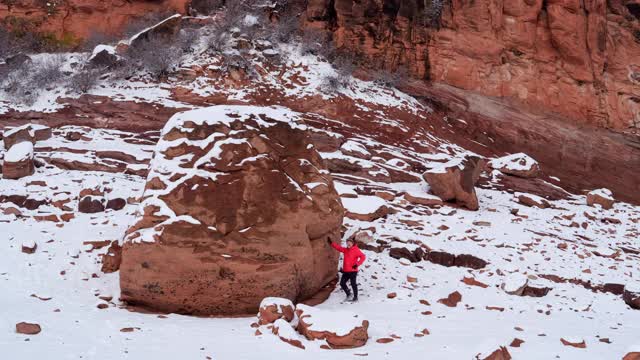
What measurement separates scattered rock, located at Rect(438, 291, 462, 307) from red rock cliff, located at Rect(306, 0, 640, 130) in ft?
48.0

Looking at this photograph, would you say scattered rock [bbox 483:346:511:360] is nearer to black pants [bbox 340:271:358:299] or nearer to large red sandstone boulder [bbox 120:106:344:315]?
black pants [bbox 340:271:358:299]

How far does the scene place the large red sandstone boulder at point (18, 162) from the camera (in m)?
11.7

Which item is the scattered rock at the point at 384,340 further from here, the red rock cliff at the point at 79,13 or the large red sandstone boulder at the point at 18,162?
the red rock cliff at the point at 79,13

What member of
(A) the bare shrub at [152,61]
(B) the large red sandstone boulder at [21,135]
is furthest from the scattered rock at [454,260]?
(A) the bare shrub at [152,61]

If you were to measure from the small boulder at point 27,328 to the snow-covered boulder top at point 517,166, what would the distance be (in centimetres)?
1462

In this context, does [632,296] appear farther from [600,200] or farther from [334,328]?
[600,200]

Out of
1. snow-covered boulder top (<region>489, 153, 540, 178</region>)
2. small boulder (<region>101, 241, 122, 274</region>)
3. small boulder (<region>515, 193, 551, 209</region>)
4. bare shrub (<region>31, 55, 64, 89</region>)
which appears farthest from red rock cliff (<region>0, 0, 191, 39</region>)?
small boulder (<region>101, 241, 122, 274</region>)

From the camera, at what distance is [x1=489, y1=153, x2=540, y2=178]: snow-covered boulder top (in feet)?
55.9

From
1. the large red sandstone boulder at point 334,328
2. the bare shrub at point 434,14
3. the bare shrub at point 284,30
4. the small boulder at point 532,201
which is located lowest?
the small boulder at point 532,201

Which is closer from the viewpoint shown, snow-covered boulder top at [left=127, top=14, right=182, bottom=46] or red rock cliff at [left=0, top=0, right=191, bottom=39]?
snow-covered boulder top at [left=127, top=14, right=182, bottom=46]

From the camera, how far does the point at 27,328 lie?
18.6ft

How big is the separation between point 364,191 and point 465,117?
8901 millimetres

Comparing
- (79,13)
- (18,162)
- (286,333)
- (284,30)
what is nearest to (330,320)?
(286,333)

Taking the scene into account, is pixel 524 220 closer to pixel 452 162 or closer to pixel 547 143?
pixel 452 162
